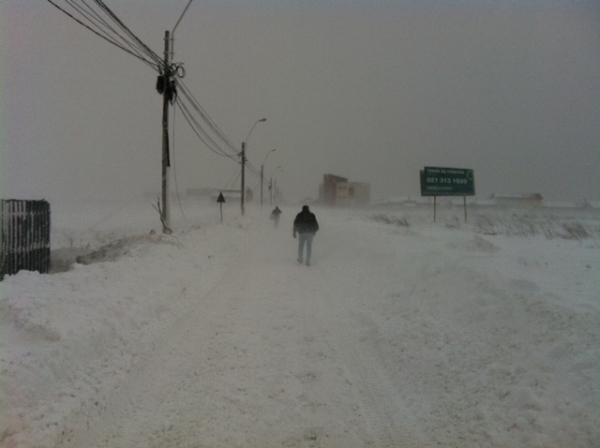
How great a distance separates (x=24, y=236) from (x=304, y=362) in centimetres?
1012

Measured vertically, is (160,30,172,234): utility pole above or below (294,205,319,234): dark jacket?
above

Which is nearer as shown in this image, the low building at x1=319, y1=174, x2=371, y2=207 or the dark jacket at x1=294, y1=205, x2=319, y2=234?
the dark jacket at x1=294, y1=205, x2=319, y2=234

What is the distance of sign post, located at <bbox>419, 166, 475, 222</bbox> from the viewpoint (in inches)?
1357

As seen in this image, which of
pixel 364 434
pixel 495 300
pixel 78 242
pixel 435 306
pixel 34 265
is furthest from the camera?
pixel 78 242

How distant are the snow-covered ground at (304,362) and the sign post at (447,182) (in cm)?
2738

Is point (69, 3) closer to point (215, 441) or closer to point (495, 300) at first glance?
point (215, 441)

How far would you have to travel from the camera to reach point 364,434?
338 cm

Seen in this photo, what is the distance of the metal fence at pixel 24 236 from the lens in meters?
10.2

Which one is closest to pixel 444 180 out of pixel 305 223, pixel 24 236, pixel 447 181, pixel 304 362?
pixel 447 181

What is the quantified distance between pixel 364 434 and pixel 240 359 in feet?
6.26

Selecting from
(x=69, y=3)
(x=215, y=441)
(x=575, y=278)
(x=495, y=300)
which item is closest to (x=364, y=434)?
(x=215, y=441)

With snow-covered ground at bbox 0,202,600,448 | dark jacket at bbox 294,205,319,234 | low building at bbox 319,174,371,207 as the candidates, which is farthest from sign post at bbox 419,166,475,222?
low building at bbox 319,174,371,207

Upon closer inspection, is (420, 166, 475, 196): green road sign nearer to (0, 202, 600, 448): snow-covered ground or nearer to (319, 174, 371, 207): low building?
(0, 202, 600, 448): snow-covered ground

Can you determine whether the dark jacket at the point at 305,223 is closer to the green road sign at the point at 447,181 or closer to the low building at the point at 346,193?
the green road sign at the point at 447,181
